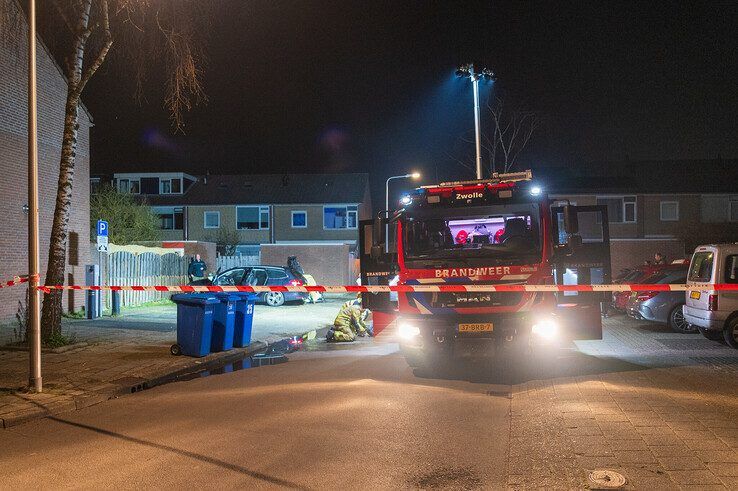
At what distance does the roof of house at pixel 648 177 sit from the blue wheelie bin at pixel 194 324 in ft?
101

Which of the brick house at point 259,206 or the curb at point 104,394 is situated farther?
the brick house at point 259,206

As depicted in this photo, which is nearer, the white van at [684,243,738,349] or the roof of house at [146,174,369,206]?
the white van at [684,243,738,349]

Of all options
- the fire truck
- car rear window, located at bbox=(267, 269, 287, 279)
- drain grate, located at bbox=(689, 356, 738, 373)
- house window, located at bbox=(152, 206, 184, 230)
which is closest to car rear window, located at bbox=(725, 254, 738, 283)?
drain grate, located at bbox=(689, 356, 738, 373)

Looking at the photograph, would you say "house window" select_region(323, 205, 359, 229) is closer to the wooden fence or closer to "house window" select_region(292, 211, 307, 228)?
"house window" select_region(292, 211, 307, 228)

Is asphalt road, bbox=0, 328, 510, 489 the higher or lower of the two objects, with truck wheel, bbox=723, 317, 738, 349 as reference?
lower

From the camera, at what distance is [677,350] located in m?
11.6

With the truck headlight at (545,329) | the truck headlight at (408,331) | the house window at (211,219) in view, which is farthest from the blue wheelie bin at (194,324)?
the house window at (211,219)

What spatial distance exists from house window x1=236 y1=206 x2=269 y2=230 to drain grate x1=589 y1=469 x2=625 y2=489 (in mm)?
44769

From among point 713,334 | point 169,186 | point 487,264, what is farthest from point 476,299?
point 169,186

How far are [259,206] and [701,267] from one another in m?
39.0

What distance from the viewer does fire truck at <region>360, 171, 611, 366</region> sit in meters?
9.08

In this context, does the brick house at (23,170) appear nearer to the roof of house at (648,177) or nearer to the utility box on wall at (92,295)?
the utility box on wall at (92,295)

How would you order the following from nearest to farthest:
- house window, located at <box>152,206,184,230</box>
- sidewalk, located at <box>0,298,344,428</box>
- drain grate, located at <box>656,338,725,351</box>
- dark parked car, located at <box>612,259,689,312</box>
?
1. sidewalk, located at <box>0,298,344,428</box>
2. drain grate, located at <box>656,338,725,351</box>
3. dark parked car, located at <box>612,259,689,312</box>
4. house window, located at <box>152,206,184,230</box>

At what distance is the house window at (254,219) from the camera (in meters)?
48.6
